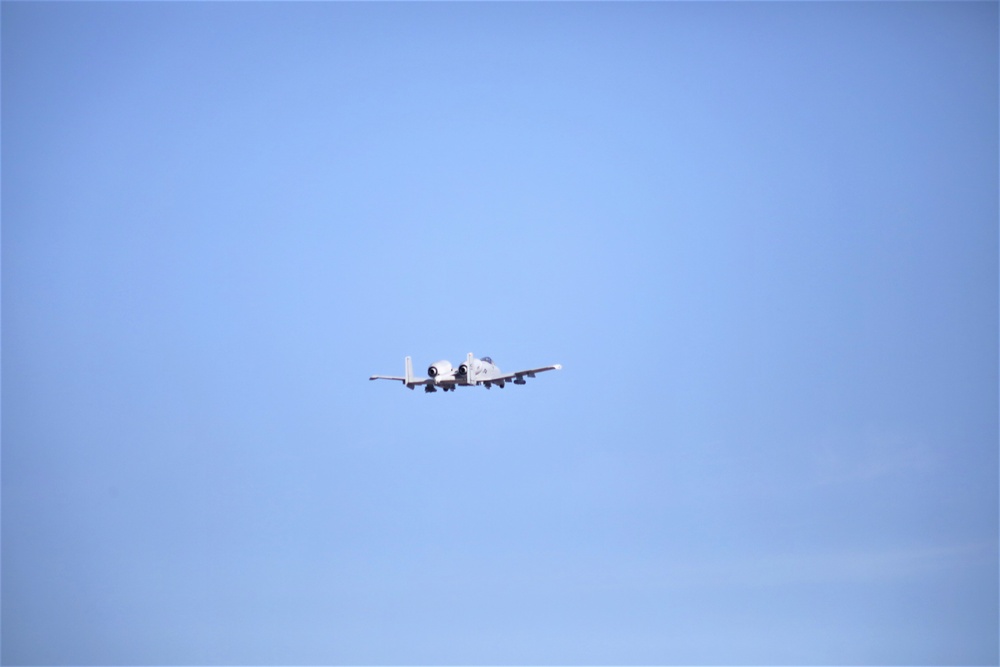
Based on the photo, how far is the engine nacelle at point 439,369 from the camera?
161 metres

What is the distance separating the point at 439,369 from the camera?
161 m

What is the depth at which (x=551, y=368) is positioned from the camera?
16488cm

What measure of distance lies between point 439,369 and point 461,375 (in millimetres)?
2933

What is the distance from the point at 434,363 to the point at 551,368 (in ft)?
34.3

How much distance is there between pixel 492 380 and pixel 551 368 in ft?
18.1

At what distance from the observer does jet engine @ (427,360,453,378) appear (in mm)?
161125

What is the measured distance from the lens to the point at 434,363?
161625 mm

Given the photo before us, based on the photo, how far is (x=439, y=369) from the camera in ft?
529

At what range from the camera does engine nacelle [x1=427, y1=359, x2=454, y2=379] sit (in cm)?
16112

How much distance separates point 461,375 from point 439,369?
293cm

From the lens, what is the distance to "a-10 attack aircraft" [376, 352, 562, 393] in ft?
530

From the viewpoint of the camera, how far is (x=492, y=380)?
547 feet

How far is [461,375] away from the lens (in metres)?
164

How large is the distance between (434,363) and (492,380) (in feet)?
23.7
